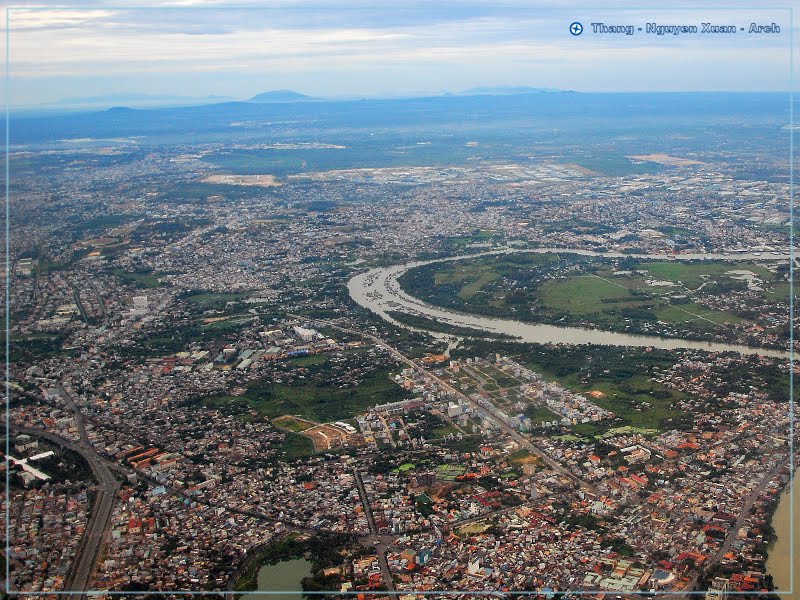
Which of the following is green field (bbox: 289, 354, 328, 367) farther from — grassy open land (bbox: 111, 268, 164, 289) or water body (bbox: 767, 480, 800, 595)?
water body (bbox: 767, 480, 800, 595)

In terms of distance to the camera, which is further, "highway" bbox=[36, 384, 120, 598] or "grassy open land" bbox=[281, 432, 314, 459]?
"grassy open land" bbox=[281, 432, 314, 459]

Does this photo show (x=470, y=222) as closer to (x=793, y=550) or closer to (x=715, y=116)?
(x=793, y=550)

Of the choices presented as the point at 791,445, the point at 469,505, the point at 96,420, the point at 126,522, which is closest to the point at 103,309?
the point at 96,420

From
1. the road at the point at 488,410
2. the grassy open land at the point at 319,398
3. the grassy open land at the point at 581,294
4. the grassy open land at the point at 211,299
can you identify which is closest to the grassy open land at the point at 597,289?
the grassy open land at the point at 581,294

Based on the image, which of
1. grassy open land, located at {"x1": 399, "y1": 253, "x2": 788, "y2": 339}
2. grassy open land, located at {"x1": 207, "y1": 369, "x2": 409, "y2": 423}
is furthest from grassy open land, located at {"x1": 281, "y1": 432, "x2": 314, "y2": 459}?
grassy open land, located at {"x1": 399, "y1": 253, "x2": 788, "y2": 339}

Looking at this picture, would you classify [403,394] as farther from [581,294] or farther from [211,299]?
[211,299]

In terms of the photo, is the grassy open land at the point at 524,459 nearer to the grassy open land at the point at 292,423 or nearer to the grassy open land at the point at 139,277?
the grassy open land at the point at 292,423
